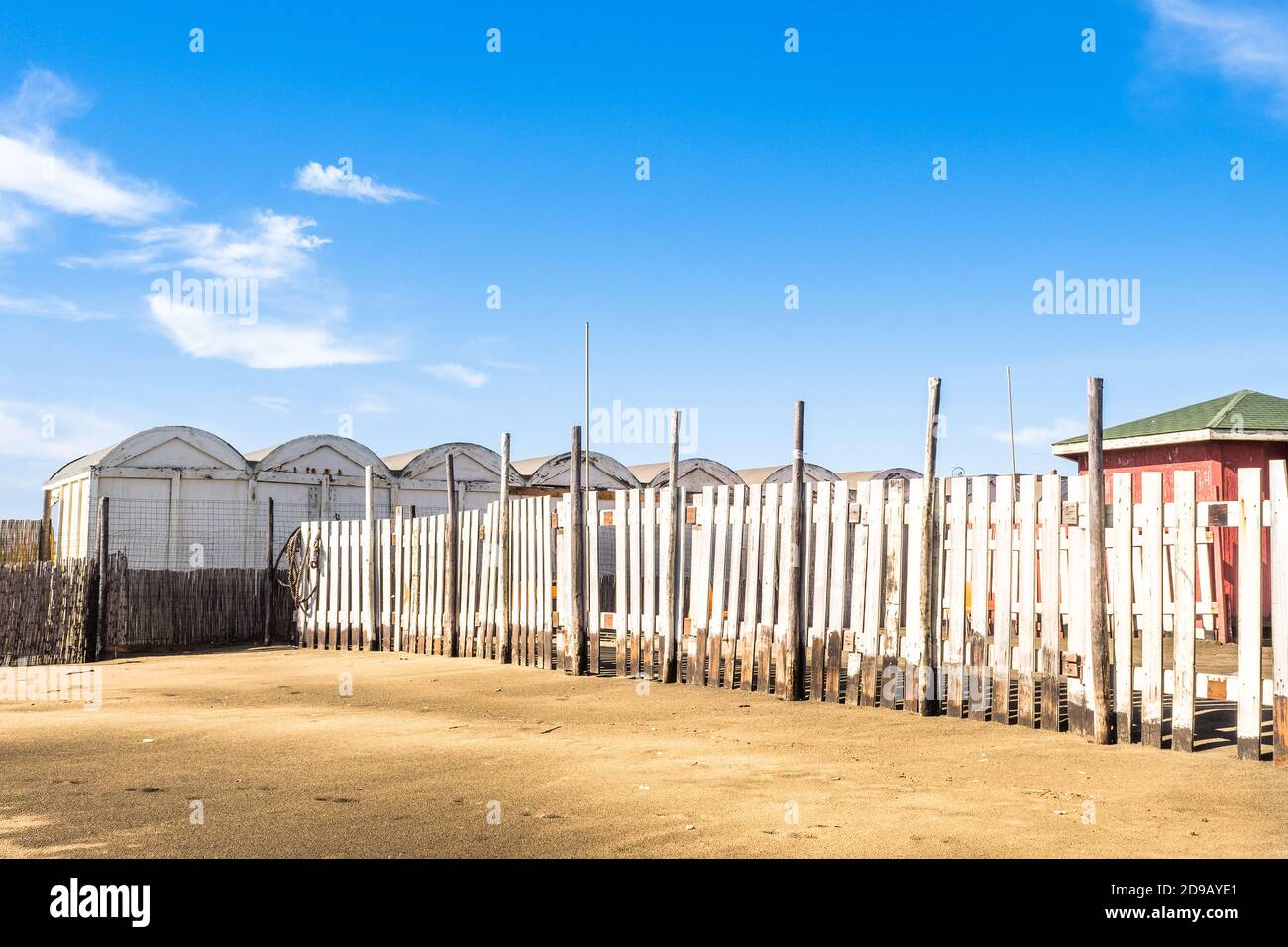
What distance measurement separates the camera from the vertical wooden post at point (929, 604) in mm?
9445

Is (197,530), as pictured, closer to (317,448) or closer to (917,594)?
(317,448)

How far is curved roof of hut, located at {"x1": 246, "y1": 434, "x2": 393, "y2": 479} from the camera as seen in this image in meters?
23.9

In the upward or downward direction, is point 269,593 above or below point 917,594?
below

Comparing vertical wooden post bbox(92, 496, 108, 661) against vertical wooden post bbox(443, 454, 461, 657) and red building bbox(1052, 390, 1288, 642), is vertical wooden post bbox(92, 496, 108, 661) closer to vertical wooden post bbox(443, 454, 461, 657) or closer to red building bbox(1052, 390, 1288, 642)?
vertical wooden post bbox(443, 454, 461, 657)

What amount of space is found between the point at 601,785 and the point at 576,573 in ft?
21.0

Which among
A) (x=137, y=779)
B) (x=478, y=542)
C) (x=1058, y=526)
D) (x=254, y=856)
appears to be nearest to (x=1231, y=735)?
(x=1058, y=526)

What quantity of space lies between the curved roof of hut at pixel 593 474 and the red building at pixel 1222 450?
12132 mm

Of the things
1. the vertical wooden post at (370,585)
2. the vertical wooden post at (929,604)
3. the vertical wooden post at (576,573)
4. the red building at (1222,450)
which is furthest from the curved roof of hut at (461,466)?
the vertical wooden post at (929,604)

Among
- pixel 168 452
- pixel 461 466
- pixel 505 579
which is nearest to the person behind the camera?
pixel 505 579

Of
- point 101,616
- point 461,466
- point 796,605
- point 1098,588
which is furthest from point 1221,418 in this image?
point 101,616

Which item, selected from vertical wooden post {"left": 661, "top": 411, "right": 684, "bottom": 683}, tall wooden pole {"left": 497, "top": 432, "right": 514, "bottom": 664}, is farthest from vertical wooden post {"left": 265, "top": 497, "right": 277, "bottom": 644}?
vertical wooden post {"left": 661, "top": 411, "right": 684, "bottom": 683}

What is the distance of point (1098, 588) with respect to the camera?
323 inches
